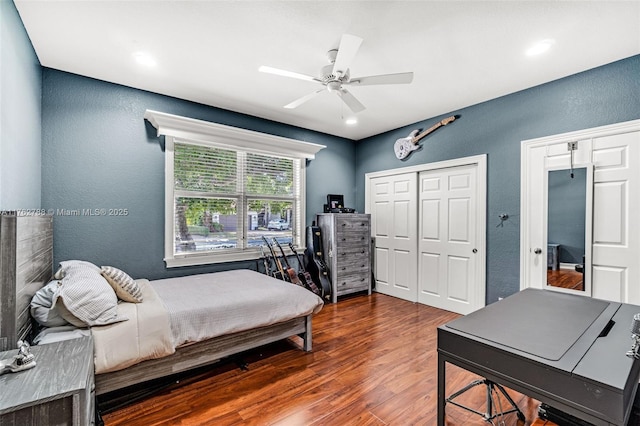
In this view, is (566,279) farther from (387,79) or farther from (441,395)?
(387,79)

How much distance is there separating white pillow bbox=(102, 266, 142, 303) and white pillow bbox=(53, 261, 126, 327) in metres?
0.20

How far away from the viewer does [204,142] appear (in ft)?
12.1

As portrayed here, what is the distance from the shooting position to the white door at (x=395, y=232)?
4555 mm

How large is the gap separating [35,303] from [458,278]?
4338mm

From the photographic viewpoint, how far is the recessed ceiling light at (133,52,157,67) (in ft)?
8.44

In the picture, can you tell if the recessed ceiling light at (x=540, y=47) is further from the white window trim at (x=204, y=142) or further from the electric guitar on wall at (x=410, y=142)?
the white window trim at (x=204, y=142)

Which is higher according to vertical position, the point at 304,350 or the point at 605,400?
the point at 605,400

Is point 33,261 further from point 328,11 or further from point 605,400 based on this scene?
point 605,400

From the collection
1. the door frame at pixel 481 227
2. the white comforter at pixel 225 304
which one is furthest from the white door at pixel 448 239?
the white comforter at pixel 225 304

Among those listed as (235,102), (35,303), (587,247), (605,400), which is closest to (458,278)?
(587,247)

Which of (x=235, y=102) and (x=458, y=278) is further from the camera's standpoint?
(x=458, y=278)

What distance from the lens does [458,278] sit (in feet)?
13.0

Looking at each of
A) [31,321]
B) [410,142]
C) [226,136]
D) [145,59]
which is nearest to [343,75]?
[145,59]

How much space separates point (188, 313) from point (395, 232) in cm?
351
